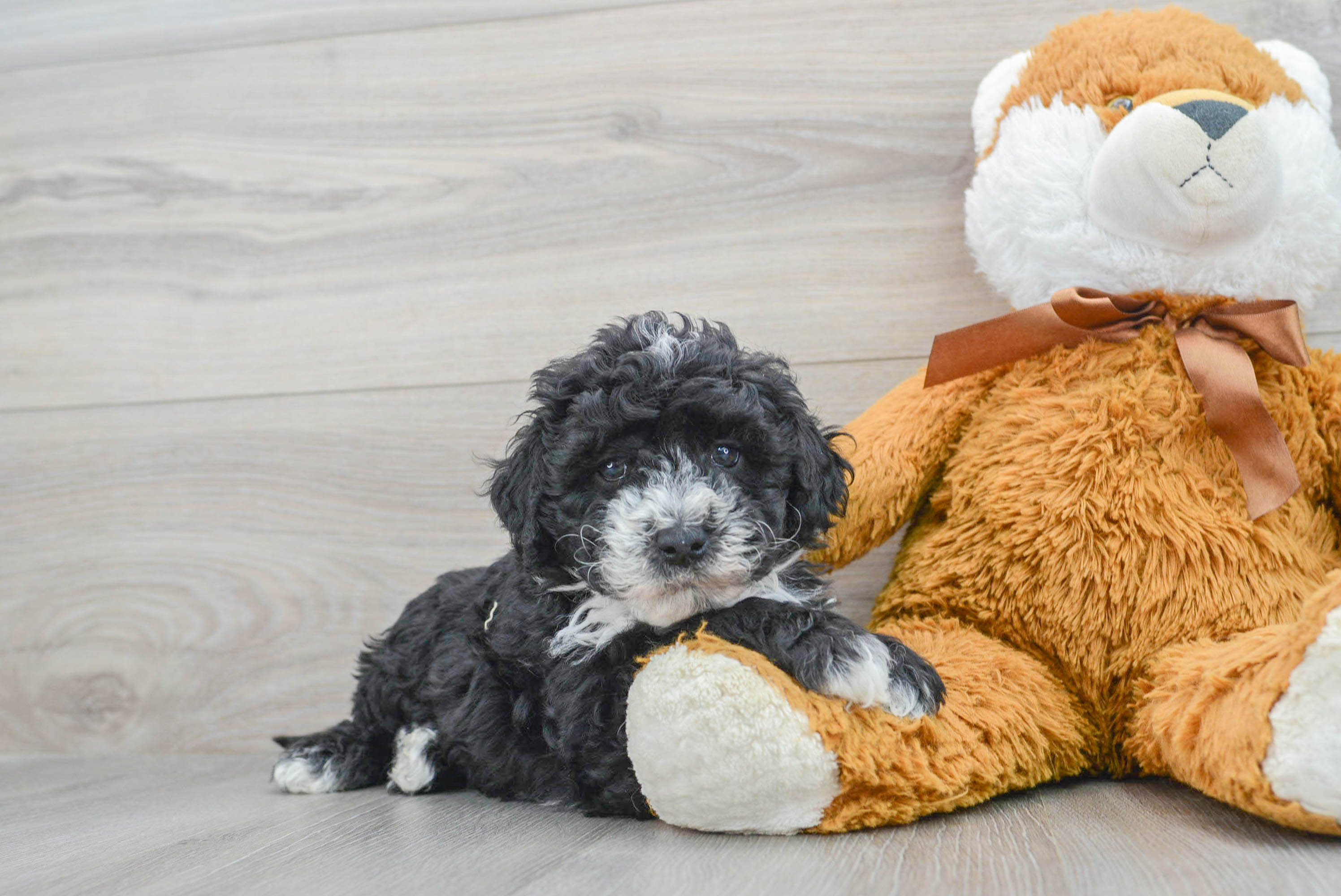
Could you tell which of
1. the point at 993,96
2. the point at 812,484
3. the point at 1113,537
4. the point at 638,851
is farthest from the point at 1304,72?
the point at 638,851

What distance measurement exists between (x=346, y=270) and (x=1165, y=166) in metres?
1.38

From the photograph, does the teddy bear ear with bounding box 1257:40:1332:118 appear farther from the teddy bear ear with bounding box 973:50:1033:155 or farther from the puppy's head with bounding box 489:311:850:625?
the puppy's head with bounding box 489:311:850:625

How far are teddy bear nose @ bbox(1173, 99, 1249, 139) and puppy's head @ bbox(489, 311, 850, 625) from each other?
0.60 meters

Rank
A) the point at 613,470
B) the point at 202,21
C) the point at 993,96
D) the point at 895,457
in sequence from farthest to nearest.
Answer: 1. the point at 202,21
2. the point at 993,96
3. the point at 895,457
4. the point at 613,470

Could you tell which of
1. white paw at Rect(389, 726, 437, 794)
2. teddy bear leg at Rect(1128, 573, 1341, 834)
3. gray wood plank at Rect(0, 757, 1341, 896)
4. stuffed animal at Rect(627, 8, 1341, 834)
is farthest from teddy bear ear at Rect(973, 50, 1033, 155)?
white paw at Rect(389, 726, 437, 794)

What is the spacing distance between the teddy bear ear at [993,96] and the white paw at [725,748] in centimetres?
92

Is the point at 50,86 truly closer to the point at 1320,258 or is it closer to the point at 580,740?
the point at 580,740

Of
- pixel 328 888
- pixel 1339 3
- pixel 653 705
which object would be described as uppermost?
pixel 1339 3

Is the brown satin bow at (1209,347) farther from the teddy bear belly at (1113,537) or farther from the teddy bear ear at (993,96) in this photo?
the teddy bear ear at (993,96)

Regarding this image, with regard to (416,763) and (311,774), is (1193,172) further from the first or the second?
(311,774)

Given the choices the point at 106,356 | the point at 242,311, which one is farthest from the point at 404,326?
the point at 106,356

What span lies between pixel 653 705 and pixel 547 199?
1.10 meters

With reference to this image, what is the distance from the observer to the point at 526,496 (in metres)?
1.26

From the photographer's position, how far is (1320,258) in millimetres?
1430
